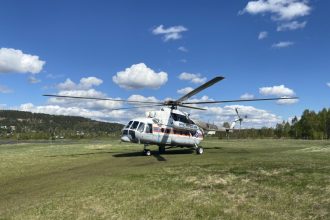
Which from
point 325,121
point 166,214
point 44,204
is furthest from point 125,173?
point 325,121

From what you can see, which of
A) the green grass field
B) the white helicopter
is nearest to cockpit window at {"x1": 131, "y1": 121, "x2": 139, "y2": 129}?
the white helicopter

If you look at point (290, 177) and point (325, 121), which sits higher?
point (325, 121)

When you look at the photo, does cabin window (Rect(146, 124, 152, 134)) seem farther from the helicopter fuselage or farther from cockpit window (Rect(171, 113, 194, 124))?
cockpit window (Rect(171, 113, 194, 124))

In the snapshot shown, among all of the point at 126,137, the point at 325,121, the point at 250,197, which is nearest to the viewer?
the point at 250,197

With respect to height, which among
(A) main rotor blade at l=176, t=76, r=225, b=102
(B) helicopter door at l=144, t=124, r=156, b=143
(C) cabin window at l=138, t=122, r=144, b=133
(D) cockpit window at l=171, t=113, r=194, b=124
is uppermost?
(A) main rotor blade at l=176, t=76, r=225, b=102

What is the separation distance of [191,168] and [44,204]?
383 inches

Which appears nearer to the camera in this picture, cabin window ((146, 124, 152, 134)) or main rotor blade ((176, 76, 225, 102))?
main rotor blade ((176, 76, 225, 102))

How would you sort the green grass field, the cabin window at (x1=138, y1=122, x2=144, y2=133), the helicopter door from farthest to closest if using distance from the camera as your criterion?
A: the helicopter door
the cabin window at (x1=138, y1=122, x2=144, y2=133)
the green grass field

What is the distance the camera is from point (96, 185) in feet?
70.9

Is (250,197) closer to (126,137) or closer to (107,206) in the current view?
(107,206)

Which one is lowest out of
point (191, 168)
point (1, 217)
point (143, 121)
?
point (1, 217)

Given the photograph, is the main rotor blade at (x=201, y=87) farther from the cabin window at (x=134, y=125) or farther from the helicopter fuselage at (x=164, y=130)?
the cabin window at (x=134, y=125)

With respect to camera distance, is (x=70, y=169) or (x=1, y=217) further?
(x=70, y=169)

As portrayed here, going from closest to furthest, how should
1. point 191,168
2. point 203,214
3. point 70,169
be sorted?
point 203,214
point 191,168
point 70,169
